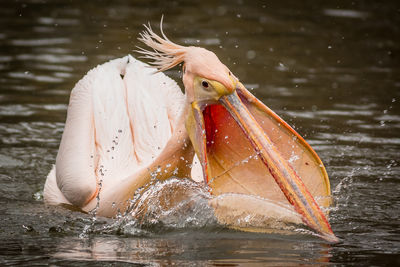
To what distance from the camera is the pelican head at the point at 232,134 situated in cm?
381

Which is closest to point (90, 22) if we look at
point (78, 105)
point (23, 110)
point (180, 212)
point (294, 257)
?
point (23, 110)

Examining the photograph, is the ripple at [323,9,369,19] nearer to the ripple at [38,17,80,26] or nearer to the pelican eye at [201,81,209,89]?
the ripple at [38,17,80,26]

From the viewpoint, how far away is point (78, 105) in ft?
16.9

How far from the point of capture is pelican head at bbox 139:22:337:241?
3.81 meters

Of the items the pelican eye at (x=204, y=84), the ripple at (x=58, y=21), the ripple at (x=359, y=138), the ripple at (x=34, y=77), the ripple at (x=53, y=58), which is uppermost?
the ripple at (x=58, y=21)

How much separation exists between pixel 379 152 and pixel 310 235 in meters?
2.24

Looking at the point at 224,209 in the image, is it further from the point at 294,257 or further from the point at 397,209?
the point at 397,209

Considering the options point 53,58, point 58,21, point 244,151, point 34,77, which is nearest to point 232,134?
point 244,151

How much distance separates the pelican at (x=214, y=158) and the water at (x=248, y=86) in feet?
0.57

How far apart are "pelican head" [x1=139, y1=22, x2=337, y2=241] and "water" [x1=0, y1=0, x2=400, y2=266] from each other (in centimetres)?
25

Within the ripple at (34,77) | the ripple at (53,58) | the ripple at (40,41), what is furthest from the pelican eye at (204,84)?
the ripple at (40,41)

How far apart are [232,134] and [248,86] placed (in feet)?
11.7

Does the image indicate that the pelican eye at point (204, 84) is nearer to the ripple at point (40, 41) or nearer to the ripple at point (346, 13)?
the ripple at point (40, 41)

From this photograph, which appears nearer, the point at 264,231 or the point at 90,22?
the point at 264,231
